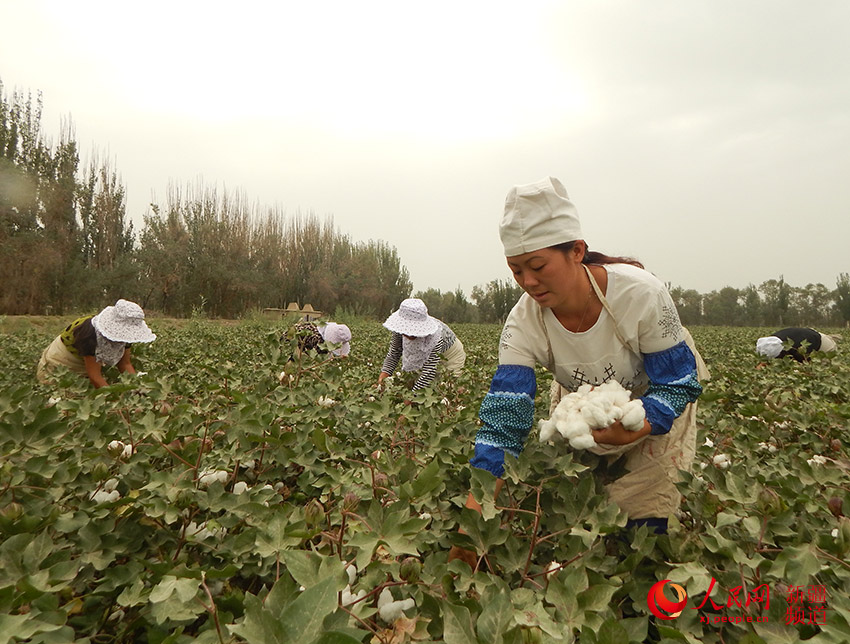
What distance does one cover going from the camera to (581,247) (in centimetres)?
151

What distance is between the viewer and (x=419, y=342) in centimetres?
441

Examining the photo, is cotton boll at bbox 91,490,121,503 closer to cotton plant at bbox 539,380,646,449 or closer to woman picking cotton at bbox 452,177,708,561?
woman picking cotton at bbox 452,177,708,561

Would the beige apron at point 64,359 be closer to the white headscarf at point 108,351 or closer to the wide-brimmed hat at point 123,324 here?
the white headscarf at point 108,351

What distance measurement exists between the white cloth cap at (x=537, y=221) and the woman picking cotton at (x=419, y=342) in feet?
8.83

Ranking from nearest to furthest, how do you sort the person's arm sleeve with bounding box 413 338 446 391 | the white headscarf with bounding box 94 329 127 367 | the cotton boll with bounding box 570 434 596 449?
the cotton boll with bounding box 570 434 596 449, the person's arm sleeve with bounding box 413 338 446 391, the white headscarf with bounding box 94 329 127 367

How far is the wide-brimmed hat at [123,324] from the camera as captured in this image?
3.66 m

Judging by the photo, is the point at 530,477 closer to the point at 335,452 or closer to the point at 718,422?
the point at 335,452

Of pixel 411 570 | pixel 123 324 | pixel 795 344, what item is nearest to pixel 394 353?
pixel 123 324

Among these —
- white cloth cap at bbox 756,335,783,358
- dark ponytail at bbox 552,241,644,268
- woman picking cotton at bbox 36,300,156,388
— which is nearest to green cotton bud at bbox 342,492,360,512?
dark ponytail at bbox 552,241,644,268

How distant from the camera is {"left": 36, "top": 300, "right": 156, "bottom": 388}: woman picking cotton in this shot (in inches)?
145

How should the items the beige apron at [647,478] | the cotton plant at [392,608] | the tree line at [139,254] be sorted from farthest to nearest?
the tree line at [139,254] < the beige apron at [647,478] < the cotton plant at [392,608]

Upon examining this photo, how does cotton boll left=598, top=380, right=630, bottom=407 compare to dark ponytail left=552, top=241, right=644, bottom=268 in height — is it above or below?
below

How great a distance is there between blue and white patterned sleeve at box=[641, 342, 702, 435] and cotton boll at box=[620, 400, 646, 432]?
145 millimetres

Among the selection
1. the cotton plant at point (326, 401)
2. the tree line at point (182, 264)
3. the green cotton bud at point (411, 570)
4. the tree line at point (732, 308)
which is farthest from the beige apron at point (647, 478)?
the tree line at point (732, 308)
